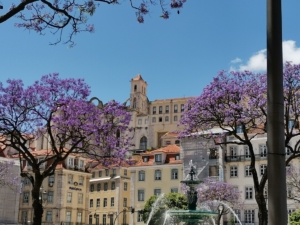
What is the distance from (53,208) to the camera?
2399 inches

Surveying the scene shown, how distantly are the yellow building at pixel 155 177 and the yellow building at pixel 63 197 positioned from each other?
904 centimetres

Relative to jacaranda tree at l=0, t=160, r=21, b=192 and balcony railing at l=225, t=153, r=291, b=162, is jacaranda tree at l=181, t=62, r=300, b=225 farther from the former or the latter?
balcony railing at l=225, t=153, r=291, b=162

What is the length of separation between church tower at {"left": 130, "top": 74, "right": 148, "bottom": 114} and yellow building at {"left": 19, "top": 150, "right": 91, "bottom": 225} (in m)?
63.2

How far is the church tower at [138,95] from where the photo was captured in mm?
128375

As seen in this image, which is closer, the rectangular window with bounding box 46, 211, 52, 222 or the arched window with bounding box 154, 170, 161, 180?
the arched window with bounding box 154, 170, 161, 180

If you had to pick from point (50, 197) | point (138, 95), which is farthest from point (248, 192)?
point (138, 95)

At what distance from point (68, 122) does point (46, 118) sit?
4.18ft

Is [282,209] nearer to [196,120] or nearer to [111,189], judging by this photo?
[196,120]

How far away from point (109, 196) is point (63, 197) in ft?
26.6

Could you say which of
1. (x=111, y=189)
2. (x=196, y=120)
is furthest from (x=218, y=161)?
(x=196, y=120)

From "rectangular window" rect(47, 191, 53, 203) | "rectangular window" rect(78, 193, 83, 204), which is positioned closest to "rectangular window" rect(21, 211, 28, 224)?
"rectangular window" rect(47, 191, 53, 203)

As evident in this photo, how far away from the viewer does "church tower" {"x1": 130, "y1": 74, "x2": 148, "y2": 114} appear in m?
128

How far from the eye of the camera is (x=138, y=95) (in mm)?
128625

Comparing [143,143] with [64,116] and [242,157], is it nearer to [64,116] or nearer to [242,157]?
[242,157]
